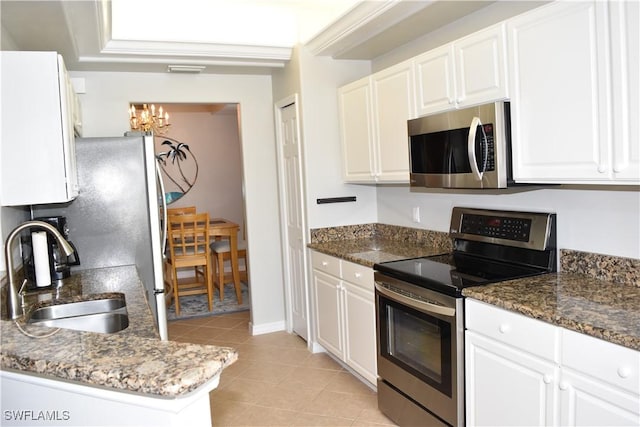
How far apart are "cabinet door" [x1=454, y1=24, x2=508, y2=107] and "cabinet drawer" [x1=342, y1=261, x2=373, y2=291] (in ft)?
3.72

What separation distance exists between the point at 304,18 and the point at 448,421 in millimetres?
3102

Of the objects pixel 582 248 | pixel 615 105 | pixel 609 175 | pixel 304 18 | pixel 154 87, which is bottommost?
pixel 582 248

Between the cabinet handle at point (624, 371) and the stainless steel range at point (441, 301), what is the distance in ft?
2.45

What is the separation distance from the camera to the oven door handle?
7.55ft

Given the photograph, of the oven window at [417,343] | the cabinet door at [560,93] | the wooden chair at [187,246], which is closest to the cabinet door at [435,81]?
the cabinet door at [560,93]

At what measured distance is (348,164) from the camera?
3.93 metres

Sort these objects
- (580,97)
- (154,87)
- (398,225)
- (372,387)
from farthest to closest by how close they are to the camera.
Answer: (154,87), (398,225), (372,387), (580,97)

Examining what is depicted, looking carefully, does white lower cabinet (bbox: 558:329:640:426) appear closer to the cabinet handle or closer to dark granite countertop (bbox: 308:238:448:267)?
the cabinet handle

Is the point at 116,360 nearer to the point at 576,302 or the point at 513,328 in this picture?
the point at 513,328

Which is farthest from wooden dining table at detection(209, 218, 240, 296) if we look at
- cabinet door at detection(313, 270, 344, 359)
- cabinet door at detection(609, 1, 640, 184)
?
cabinet door at detection(609, 1, 640, 184)

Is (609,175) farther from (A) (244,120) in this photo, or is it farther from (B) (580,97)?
(A) (244,120)

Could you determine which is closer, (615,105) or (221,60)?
(615,105)

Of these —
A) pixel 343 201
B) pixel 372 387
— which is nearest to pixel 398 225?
pixel 343 201

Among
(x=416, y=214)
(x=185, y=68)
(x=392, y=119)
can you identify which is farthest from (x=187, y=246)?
(x=392, y=119)
